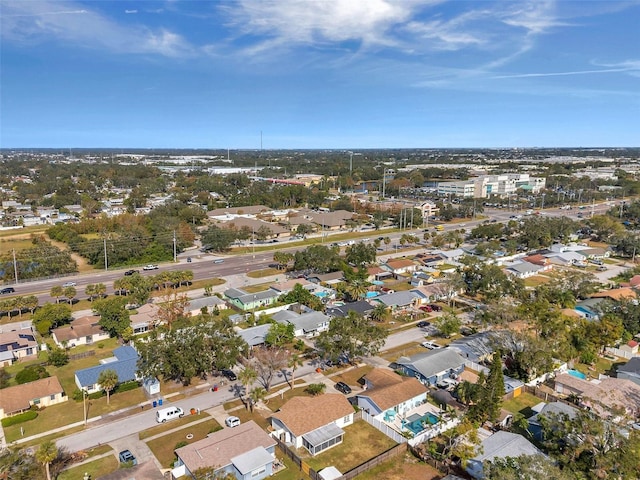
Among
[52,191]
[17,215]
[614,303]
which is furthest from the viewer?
[52,191]

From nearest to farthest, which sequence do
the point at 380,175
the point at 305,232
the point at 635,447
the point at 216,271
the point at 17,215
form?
the point at 635,447
the point at 216,271
the point at 305,232
the point at 17,215
the point at 380,175

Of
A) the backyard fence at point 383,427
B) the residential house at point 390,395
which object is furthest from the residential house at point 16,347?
the backyard fence at point 383,427

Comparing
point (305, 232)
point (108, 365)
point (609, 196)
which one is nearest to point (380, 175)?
point (609, 196)

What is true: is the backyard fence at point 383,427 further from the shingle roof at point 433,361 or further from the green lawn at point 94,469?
the green lawn at point 94,469

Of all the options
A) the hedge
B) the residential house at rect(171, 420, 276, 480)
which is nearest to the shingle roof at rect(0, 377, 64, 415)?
the hedge

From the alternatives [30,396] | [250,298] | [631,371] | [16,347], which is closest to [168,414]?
[30,396]

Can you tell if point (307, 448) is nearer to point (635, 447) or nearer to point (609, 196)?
point (635, 447)

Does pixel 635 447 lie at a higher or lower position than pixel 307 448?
higher

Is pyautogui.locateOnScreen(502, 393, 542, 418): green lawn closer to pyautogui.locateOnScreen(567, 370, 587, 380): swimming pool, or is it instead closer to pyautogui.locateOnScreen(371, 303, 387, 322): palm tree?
pyautogui.locateOnScreen(567, 370, 587, 380): swimming pool
